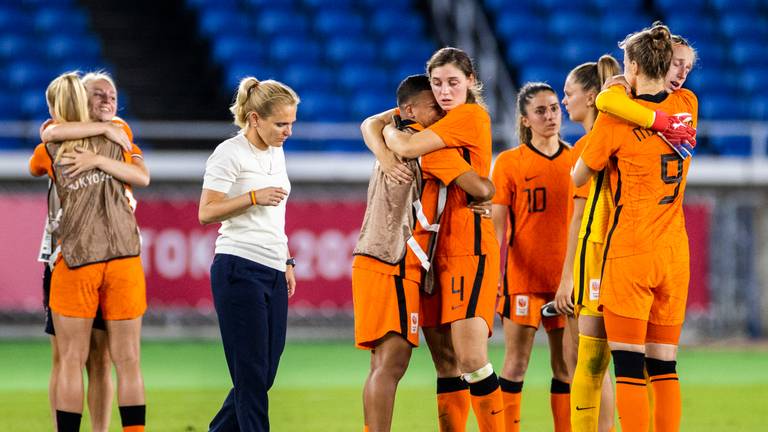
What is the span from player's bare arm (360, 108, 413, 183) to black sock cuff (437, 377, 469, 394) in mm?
1118

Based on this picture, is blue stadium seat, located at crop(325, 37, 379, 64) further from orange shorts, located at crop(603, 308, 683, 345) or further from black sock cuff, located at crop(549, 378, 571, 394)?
orange shorts, located at crop(603, 308, 683, 345)

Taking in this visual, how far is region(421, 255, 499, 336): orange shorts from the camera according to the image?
20.8ft

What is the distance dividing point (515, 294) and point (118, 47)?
1406 centimetres

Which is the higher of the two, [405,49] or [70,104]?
[405,49]

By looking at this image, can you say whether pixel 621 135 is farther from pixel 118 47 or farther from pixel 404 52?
pixel 118 47

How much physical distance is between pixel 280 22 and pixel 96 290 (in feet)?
45.0

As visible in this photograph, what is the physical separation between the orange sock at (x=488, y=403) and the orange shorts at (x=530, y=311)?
1056 mm

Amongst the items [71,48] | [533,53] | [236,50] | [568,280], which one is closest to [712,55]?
[533,53]

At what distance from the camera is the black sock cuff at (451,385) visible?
6586mm

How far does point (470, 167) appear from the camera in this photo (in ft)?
20.9

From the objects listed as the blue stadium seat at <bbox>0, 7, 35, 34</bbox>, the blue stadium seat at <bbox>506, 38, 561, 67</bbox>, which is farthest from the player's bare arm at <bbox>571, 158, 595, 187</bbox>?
the blue stadium seat at <bbox>0, 7, 35, 34</bbox>

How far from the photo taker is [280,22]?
2000 centimetres

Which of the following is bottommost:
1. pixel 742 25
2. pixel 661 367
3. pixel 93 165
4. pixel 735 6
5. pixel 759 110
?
pixel 661 367

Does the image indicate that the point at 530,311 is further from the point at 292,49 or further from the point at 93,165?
the point at 292,49
